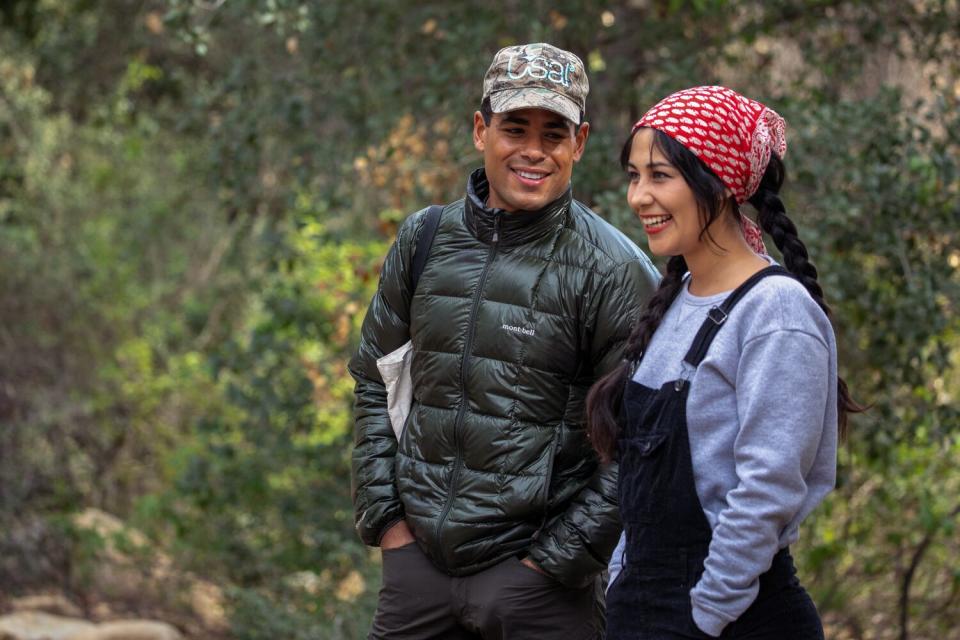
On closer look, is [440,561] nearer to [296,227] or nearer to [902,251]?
[902,251]

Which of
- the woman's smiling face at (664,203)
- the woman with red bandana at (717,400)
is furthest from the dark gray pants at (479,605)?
the woman's smiling face at (664,203)

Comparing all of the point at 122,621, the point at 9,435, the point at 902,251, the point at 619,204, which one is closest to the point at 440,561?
the point at 619,204

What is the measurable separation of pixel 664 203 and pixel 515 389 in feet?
2.35

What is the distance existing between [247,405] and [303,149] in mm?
1719

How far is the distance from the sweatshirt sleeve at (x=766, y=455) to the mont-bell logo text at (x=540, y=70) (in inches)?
41.2

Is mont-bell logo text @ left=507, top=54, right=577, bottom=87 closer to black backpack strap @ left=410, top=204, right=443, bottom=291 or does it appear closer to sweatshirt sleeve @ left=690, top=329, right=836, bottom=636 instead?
black backpack strap @ left=410, top=204, right=443, bottom=291

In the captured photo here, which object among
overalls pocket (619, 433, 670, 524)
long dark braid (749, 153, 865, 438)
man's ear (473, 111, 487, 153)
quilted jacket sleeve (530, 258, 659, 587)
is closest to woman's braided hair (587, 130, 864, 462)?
long dark braid (749, 153, 865, 438)

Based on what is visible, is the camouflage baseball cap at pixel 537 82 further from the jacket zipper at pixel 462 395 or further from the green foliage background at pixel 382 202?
the green foliage background at pixel 382 202

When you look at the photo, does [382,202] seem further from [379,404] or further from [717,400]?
[717,400]

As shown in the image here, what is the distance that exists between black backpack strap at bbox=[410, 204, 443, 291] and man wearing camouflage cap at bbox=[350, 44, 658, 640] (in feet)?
0.06

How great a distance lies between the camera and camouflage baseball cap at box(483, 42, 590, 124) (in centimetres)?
303

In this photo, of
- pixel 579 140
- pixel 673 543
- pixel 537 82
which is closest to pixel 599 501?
pixel 673 543

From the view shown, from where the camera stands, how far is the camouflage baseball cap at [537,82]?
303 cm

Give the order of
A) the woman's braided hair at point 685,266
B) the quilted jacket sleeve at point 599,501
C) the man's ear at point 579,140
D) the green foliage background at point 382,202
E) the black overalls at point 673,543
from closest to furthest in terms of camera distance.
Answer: the black overalls at point 673,543, the woman's braided hair at point 685,266, the quilted jacket sleeve at point 599,501, the man's ear at point 579,140, the green foliage background at point 382,202
